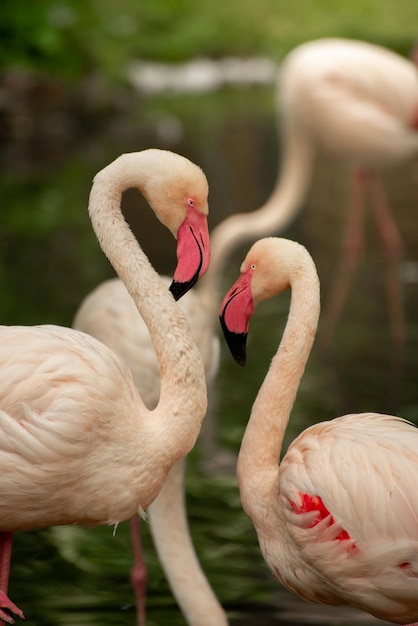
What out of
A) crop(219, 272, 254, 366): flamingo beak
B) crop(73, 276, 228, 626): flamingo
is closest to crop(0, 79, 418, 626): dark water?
crop(73, 276, 228, 626): flamingo

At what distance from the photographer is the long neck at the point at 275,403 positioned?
129 inches

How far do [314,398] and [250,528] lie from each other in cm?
159

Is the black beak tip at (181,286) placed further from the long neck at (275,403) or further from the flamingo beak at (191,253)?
the long neck at (275,403)

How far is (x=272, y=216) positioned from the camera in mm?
6617

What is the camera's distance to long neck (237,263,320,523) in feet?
10.8

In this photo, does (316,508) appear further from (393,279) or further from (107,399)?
(393,279)

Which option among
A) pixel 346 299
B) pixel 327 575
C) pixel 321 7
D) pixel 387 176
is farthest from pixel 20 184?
pixel 321 7

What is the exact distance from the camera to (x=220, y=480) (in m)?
4.99

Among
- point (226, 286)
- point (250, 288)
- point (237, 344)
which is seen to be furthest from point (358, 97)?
point (237, 344)

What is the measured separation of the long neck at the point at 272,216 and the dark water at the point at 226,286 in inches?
24.9

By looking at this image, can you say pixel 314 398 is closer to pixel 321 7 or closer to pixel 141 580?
pixel 141 580

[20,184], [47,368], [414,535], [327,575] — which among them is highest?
[47,368]

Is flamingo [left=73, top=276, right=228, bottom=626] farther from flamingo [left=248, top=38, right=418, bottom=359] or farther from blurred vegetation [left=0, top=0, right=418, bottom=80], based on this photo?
blurred vegetation [left=0, top=0, right=418, bottom=80]

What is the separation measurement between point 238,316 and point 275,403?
304mm
